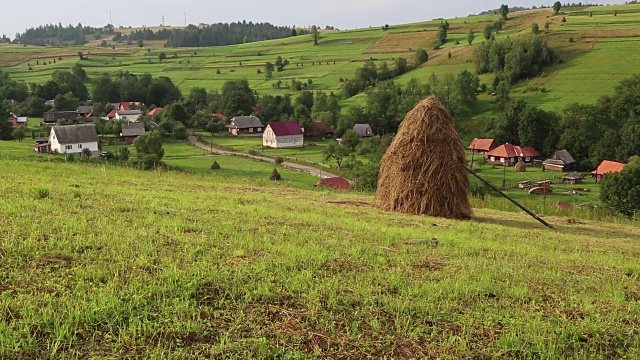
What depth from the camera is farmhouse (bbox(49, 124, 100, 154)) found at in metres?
57.8

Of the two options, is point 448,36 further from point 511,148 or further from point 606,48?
point 511,148

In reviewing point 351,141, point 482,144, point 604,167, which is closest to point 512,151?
point 482,144

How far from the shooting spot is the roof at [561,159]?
60219 mm

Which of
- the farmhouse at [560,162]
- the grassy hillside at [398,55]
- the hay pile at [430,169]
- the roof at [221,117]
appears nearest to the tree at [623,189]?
the farmhouse at [560,162]

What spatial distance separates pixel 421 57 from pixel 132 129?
65.0 m

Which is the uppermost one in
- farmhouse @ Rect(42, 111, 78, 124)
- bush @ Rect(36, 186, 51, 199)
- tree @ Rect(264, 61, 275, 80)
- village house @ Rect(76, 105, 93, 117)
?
tree @ Rect(264, 61, 275, 80)

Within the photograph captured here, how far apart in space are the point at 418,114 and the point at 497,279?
968cm

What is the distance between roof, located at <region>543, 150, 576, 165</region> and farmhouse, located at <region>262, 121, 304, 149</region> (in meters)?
36.3

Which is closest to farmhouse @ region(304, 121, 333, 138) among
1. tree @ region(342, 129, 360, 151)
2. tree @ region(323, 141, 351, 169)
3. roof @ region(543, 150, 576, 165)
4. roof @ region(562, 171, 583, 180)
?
tree @ region(342, 129, 360, 151)

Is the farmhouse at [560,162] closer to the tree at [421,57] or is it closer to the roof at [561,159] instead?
the roof at [561,159]

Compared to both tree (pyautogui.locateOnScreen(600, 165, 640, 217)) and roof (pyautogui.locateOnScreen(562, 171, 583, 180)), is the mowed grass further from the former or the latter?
roof (pyautogui.locateOnScreen(562, 171, 583, 180))

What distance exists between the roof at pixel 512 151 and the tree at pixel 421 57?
47.5 meters

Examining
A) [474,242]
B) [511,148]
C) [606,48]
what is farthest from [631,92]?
[474,242]

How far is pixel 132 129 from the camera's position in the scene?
75812mm
